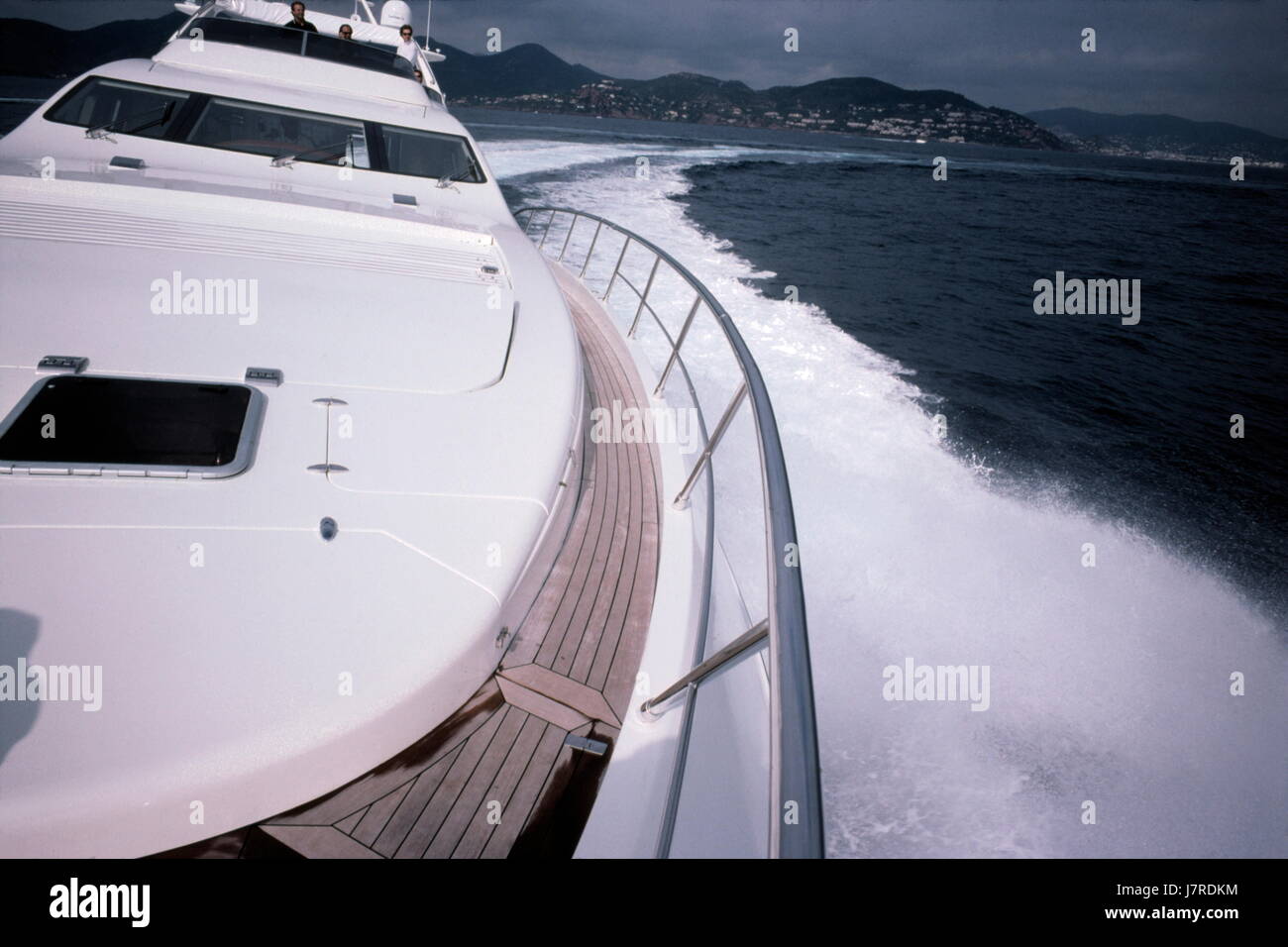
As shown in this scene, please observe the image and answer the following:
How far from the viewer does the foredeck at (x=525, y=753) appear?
96 centimetres

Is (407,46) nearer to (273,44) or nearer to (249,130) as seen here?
(273,44)

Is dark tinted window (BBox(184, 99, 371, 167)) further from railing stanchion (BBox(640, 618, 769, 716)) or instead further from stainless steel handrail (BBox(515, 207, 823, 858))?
railing stanchion (BBox(640, 618, 769, 716))

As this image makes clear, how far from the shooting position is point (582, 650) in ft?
4.68

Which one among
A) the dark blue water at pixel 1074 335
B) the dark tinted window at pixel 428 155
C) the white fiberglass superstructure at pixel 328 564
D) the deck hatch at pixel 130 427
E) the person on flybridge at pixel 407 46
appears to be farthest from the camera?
the dark blue water at pixel 1074 335

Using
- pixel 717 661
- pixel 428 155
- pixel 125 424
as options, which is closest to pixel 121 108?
pixel 428 155

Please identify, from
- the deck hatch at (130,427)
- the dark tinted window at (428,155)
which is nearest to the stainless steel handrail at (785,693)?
the deck hatch at (130,427)

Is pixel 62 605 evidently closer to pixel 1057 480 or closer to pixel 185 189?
pixel 185 189

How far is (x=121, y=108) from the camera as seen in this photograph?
8.89 feet

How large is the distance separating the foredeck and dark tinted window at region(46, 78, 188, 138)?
8.06 feet

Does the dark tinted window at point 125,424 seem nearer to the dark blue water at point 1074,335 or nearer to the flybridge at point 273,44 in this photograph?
the flybridge at point 273,44

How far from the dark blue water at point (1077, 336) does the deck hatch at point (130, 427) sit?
4655 millimetres

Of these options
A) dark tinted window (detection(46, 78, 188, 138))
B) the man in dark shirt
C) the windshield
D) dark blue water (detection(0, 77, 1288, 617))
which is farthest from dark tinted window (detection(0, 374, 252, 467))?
the man in dark shirt

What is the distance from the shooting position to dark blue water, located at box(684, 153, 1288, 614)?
5.01 metres

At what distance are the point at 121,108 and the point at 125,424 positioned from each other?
2408mm
